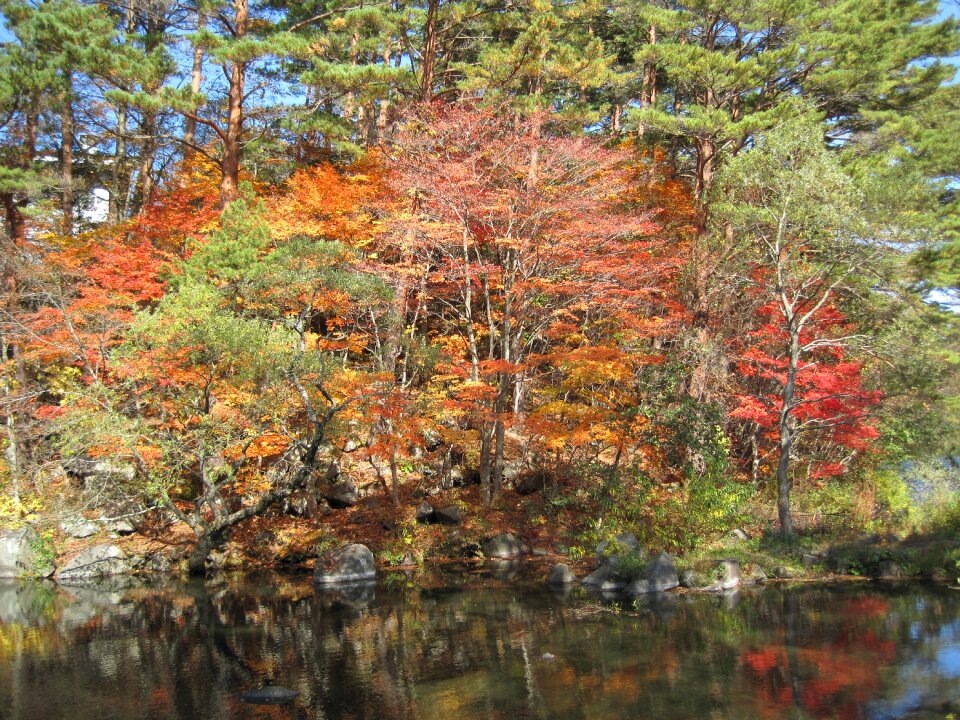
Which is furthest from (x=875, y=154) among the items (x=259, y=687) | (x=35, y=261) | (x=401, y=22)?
(x=35, y=261)

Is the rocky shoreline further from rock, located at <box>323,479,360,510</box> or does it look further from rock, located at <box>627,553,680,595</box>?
rock, located at <box>323,479,360,510</box>

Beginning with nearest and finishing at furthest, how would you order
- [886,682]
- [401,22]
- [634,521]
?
1. [886,682]
2. [634,521]
3. [401,22]

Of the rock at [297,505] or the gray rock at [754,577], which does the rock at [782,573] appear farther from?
the rock at [297,505]

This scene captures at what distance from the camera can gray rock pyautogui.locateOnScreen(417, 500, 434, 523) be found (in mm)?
16609

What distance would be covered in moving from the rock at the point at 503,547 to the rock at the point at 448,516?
0.98m

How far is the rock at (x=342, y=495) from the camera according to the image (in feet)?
56.9

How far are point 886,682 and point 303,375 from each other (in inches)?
425

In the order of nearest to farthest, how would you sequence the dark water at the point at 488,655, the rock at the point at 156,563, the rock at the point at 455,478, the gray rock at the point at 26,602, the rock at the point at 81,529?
the dark water at the point at 488,655
the gray rock at the point at 26,602
the rock at the point at 156,563
the rock at the point at 81,529
the rock at the point at 455,478

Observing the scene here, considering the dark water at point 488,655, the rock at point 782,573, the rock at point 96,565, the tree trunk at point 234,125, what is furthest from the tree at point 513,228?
the rock at point 96,565

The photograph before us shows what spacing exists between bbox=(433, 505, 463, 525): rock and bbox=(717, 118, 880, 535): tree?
21.7 feet

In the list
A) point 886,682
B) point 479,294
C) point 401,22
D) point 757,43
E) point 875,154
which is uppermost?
point 401,22

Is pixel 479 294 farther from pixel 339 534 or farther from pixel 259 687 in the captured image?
pixel 259 687

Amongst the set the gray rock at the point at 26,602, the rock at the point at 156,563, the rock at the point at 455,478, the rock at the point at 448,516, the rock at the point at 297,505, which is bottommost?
the gray rock at the point at 26,602

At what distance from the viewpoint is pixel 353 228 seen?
58.7ft
